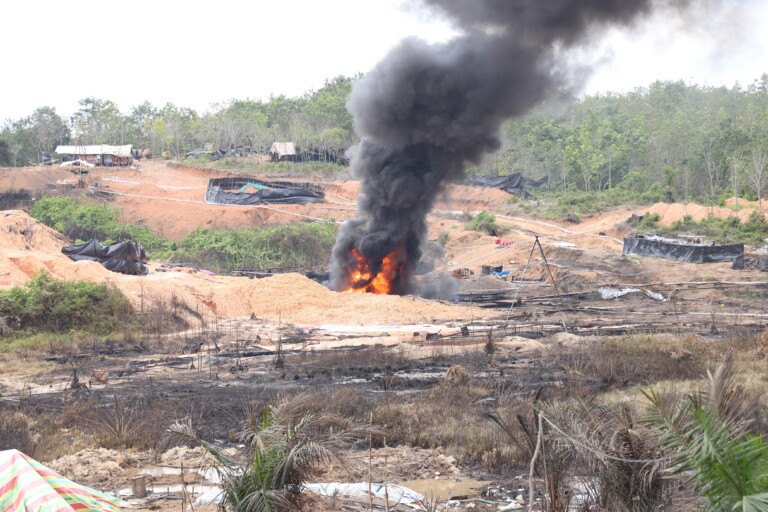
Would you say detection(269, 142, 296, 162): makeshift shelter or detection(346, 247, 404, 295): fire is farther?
detection(269, 142, 296, 162): makeshift shelter

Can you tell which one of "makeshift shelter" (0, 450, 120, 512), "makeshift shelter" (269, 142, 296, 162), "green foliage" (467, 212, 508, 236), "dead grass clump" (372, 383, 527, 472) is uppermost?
"makeshift shelter" (269, 142, 296, 162)

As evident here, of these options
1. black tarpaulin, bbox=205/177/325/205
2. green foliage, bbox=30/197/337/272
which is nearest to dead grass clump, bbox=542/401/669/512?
green foliage, bbox=30/197/337/272

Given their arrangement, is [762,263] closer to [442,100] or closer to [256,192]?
[442,100]

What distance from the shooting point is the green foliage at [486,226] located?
44281 mm

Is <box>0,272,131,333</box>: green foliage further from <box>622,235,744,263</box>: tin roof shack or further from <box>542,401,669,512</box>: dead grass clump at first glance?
<box>622,235,744,263</box>: tin roof shack

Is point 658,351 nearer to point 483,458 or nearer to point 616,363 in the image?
point 616,363

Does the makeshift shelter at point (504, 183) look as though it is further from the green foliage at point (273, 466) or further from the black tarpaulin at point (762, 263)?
the green foliage at point (273, 466)

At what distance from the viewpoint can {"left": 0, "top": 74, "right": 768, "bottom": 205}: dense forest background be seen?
51406mm

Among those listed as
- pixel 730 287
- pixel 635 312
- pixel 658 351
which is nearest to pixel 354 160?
pixel 635 312

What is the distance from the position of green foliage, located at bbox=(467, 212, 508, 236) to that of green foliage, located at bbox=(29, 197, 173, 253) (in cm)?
1643

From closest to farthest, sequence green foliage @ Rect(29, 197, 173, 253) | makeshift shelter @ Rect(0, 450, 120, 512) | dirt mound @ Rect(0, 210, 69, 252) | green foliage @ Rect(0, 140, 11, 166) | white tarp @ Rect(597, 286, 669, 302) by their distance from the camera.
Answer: makeshift shelter @ Rect(0, 450, 120, 512) < white tarp @ Rect(597, 286, 669, 302) < dirt mound @ Rect(0, 210, 69, 252) < green foliage @ Rect(29, 197, 173, 253) < green foliage @ Rect(0, 140, 11, 166)

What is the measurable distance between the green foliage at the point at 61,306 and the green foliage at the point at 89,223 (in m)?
18.2

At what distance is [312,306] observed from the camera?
2689cm

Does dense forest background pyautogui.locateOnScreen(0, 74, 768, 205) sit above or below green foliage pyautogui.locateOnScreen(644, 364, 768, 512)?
above
